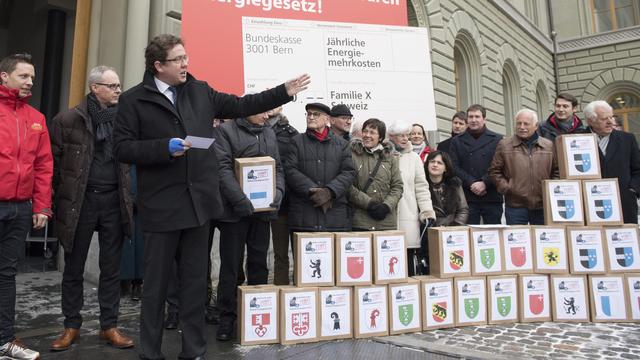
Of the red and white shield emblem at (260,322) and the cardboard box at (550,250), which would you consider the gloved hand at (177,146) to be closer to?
the red and white shield emblem at (260,322)

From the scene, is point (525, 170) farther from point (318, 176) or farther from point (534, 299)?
point (318, 176)

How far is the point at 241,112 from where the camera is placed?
286 cm

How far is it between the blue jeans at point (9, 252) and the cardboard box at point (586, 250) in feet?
14.4

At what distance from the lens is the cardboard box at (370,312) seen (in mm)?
3514

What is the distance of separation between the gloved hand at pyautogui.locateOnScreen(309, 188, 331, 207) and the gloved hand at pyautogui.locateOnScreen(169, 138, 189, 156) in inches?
57.0

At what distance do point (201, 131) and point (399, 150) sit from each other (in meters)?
2.35

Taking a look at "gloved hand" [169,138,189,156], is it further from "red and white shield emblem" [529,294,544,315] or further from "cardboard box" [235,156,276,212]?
"red and white shield emblem" [529,294,544,315]

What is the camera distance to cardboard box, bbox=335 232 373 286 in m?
3.52

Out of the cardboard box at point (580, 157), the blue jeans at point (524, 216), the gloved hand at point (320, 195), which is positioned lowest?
the blue jeans at point (524, 216)

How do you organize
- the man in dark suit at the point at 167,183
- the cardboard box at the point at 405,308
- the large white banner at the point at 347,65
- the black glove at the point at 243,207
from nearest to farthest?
the man in dark suit at the point at 167,183, the black glove at the point at 243,207, the cardboard box at the point at 405,308, the large white banner at the point at 347,65

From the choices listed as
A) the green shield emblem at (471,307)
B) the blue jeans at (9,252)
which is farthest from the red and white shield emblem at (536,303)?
the blue jeans at (9,252)

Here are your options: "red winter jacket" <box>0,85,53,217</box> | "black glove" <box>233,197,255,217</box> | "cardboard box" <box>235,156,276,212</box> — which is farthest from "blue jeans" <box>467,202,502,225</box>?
"red winter jacket" <box>0,85,53,217</box>

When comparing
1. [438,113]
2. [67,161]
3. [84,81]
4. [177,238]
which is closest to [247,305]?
[177,238]

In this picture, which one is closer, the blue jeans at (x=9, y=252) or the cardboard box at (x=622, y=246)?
the blue jeans at (x=9, y=252)
